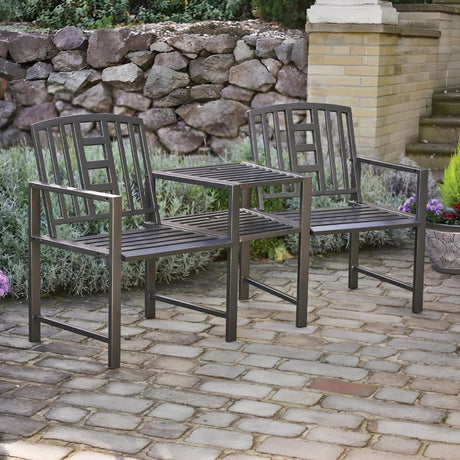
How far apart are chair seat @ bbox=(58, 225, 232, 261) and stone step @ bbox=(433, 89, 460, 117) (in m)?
4.46

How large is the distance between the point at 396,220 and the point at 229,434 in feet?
6.13

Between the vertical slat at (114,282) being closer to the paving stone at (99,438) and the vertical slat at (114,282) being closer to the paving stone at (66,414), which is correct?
the paving stone at (66,414)

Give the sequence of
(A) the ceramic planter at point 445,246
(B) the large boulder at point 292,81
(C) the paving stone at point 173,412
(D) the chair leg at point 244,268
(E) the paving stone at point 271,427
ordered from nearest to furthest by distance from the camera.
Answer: (E) the paving stone at point 271,427 < (C) the paving stone at point 173,412 < (D) the chair leg at point 244,268 < (A) the ceramic planter at point 445,246 < (B) the large boulder at point 292,81

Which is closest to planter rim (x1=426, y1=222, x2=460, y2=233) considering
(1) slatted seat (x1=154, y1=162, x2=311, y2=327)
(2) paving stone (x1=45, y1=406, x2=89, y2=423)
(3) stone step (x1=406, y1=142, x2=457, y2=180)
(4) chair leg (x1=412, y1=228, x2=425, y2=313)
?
(4) chair leg (x1=412, y1=228, x2=425, y2=313)

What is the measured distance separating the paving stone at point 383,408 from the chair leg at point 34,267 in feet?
4.60

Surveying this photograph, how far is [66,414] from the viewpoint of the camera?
3441 mm

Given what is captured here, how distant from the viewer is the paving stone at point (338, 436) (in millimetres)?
3232

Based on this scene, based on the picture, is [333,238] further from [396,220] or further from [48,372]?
[48,372]

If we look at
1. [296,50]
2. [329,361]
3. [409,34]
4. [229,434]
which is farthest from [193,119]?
[229,434]

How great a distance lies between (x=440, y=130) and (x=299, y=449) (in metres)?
5.40

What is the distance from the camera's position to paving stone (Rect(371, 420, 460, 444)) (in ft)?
10.8

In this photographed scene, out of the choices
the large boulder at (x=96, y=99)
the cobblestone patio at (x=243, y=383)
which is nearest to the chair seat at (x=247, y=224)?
the cobblestone patio at (x=243, y=383)

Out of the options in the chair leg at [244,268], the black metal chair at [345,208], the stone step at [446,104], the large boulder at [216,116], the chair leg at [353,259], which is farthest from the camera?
the stone step at [446,104]

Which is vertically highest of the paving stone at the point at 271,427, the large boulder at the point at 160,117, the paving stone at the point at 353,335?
the large boulder at the point at 160,117
